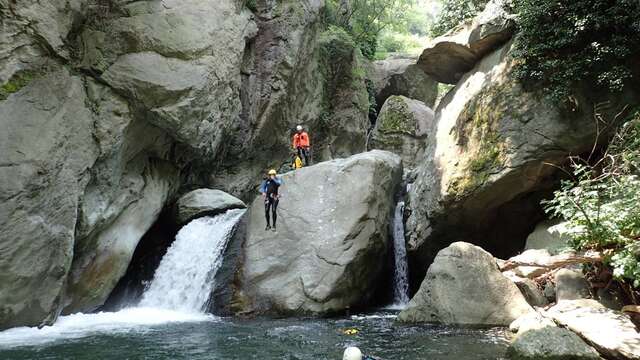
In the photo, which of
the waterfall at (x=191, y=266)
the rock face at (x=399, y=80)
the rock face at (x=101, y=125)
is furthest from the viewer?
the rock face at (x=399, y=80)

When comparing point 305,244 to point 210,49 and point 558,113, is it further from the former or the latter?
point 558,113

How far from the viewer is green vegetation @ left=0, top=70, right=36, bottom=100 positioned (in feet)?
33.1

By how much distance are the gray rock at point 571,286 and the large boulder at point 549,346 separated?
2.24 m

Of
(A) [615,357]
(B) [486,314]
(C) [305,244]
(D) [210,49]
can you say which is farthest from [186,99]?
(A) [615,357]

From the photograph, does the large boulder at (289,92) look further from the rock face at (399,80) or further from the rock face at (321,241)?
the rock face at (399,80)

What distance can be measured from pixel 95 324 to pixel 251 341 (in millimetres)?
4370

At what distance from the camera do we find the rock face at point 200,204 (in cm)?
1628

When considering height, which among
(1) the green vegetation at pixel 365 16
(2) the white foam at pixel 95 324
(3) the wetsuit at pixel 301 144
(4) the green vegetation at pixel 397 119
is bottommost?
(2) the white foam at pixel 95 324

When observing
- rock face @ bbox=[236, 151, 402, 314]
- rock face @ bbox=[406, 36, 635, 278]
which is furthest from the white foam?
rock face @ bbox=[406, 36, 635, 278]

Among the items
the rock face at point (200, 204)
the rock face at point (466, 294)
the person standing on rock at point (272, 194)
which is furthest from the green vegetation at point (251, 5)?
the rock face at point (466, 294)

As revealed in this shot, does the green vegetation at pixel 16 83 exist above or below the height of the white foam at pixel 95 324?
above

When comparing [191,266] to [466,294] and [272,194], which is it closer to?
[272,194]

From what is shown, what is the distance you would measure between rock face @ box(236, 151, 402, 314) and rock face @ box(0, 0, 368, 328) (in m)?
3.36

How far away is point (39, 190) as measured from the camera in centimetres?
1053
